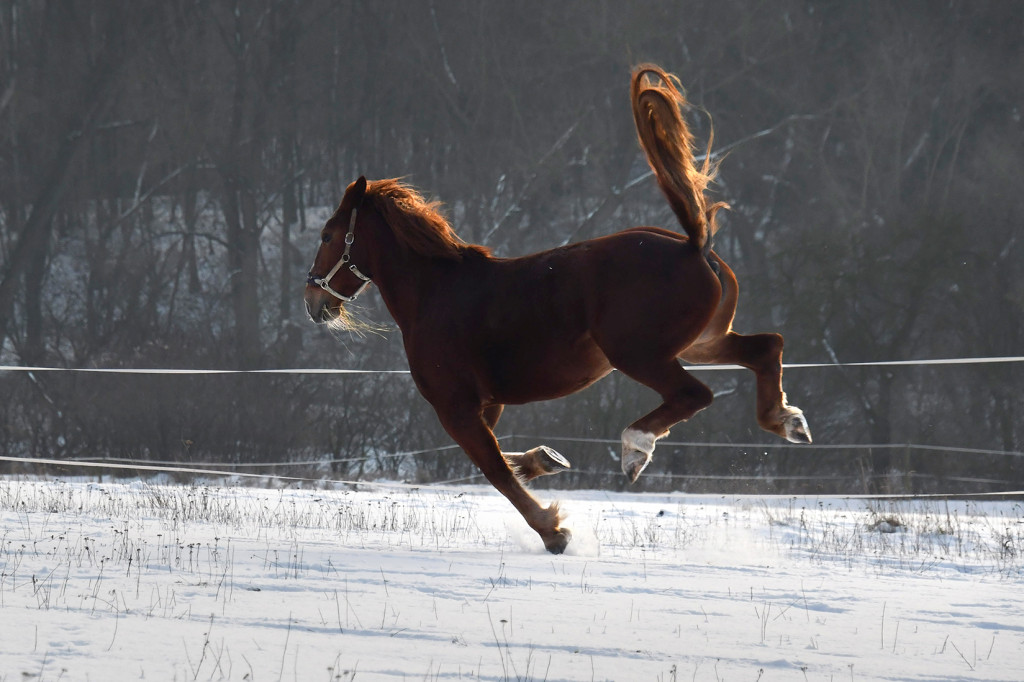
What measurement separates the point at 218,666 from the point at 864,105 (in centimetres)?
2291

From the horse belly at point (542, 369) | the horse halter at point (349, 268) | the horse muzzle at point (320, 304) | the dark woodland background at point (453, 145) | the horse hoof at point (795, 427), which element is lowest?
the horse hoof at point (795, 427)

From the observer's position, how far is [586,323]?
594cm

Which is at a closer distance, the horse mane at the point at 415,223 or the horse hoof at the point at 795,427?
the horse hoof at the point at 795,427

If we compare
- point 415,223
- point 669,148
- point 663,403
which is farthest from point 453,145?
point 663,403

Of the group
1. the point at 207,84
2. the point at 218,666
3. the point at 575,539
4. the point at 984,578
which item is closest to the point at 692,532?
the point at 575,539

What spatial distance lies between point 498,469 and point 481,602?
1.50 m

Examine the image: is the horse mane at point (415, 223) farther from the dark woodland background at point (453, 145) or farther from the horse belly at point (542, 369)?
the dark woodland background at point (453, 145)

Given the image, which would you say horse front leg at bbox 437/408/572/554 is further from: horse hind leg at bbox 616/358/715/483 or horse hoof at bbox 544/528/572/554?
horse hind leg at bbox 616/358/715/483

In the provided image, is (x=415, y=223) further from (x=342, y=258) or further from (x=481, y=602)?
(x=481, y=602)

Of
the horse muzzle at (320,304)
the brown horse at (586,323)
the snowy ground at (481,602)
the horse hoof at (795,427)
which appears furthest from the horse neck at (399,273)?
the horse hoof at (795,427)

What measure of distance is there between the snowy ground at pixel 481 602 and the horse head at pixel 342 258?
1448 mm

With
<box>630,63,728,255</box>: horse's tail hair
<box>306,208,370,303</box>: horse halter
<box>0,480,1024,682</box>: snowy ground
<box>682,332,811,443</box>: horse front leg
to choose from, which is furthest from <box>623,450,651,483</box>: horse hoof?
<box>306,208,370,303</box>: horse halter

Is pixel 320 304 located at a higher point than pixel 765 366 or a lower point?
higher

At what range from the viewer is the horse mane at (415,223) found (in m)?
6.57
